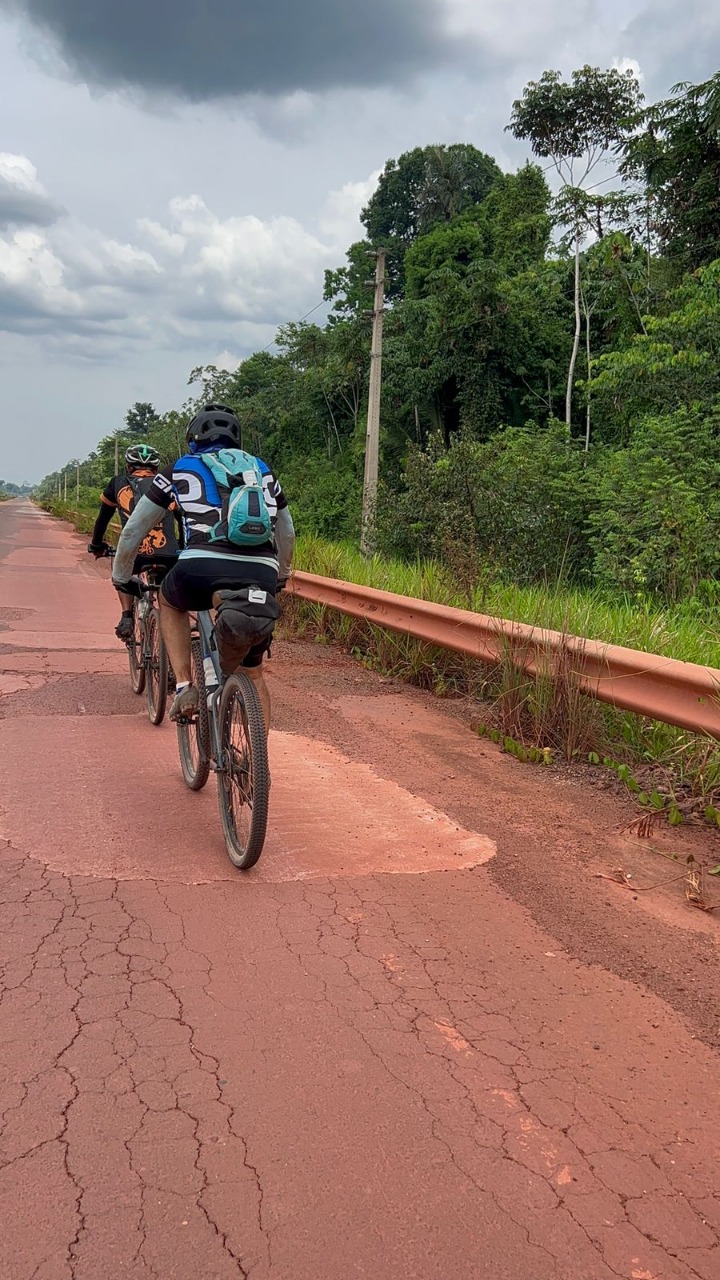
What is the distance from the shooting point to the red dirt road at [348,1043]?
1904 millimetres

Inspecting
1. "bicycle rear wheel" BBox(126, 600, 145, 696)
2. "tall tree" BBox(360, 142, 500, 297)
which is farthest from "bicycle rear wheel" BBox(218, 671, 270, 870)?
"tall tree" BBox(360, 142, 500, 297)

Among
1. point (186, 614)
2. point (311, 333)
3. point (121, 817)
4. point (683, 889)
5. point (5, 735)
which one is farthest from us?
point (311, 333)

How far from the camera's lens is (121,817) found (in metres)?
4.29

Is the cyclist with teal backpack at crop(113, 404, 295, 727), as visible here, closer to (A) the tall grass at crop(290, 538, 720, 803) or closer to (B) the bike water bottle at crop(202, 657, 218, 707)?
(B) the bike water bottle at crop(202, 657, 218, 707)

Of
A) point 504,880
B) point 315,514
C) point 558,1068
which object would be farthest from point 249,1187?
point 315,514

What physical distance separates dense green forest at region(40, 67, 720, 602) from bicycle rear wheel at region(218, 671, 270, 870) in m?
4.33

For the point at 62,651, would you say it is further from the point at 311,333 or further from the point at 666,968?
the point at 311,333

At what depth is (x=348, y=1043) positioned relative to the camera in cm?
257

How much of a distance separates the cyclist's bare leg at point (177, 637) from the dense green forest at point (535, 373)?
3853mm

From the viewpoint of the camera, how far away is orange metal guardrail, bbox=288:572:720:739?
433cm

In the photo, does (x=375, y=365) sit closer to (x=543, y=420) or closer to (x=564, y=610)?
(x=543, y=420)

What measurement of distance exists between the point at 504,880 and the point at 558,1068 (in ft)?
4.18

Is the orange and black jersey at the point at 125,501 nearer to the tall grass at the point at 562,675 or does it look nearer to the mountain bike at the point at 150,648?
the mountain bike at the point at 150,648

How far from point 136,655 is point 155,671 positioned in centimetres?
83
